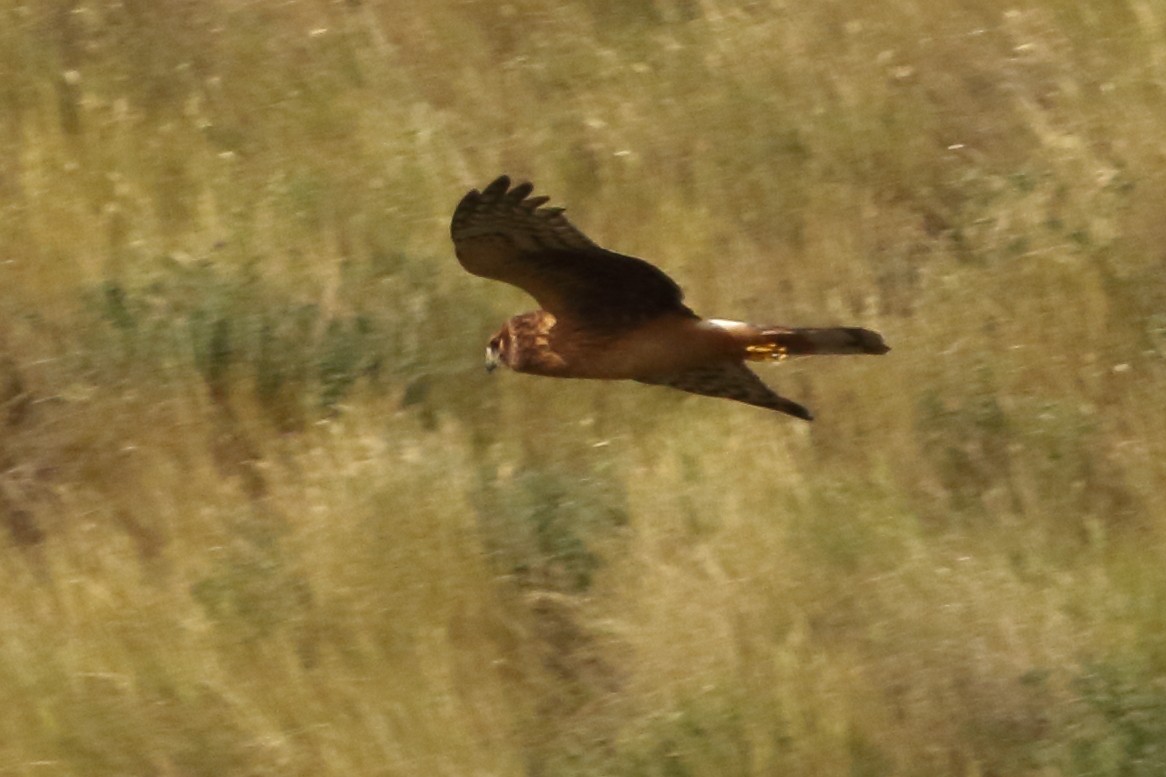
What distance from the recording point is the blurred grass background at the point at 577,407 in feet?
20.9

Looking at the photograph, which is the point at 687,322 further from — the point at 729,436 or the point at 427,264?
the point at 427,264

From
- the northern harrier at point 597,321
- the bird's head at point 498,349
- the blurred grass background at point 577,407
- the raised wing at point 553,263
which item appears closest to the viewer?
the raised wing at point 553,263

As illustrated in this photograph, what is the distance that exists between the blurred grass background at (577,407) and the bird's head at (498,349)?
41 cm

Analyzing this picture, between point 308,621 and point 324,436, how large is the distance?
104 centimetres

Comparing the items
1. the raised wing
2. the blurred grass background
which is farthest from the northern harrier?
the blurred grass background

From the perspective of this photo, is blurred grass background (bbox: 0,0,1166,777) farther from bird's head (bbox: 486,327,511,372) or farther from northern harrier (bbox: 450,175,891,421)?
northern harrier (bbox: 450,175,891,421)

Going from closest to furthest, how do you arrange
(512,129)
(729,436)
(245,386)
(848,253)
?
(729,436) < (245,386) < (848,253) < (512,129)

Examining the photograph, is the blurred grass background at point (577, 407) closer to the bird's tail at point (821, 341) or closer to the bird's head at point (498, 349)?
the bird's head at point (498, 349)

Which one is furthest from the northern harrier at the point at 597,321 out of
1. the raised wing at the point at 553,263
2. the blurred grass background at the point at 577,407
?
the blurred grass background at the point at 577,407

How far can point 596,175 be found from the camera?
884 centimetres

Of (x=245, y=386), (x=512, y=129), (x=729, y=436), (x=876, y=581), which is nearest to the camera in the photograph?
(x=876, y=581)

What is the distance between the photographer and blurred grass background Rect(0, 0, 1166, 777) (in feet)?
20.9

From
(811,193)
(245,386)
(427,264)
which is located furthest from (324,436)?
(811,193)

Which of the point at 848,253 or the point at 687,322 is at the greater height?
the point at 687,322
